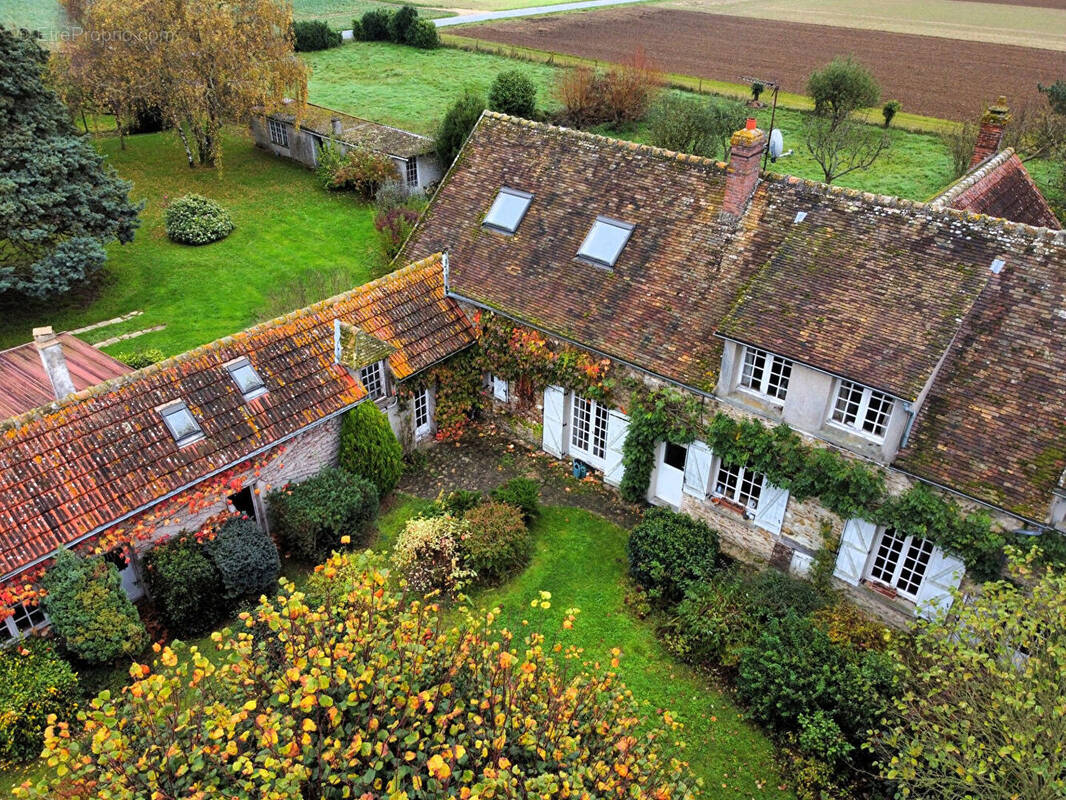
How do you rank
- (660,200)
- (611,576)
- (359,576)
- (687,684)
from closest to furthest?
1. (359,576)
2. (687,684)
3. (611,576)
4. (660,200)

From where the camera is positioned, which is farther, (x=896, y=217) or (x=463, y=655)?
(x=896, y=217)

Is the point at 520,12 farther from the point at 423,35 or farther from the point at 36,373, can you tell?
the point at 36,373

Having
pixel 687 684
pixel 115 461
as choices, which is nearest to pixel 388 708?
pixel 687 684

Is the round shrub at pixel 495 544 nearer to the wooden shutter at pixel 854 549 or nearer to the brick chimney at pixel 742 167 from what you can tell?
the wooden shutter at pixel 854 549

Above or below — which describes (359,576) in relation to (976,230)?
below

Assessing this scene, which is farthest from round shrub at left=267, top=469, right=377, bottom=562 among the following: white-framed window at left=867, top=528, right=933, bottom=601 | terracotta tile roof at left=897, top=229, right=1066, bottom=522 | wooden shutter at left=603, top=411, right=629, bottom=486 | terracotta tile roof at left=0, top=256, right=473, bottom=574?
terracotta tile roof at left=897, top=229, right=1066, bottom=522

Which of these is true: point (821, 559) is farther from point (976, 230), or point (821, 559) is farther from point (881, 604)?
point (976, 230)

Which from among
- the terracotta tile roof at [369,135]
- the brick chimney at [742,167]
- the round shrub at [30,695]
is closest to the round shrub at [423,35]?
the terracotta tile roof at [369,135]
